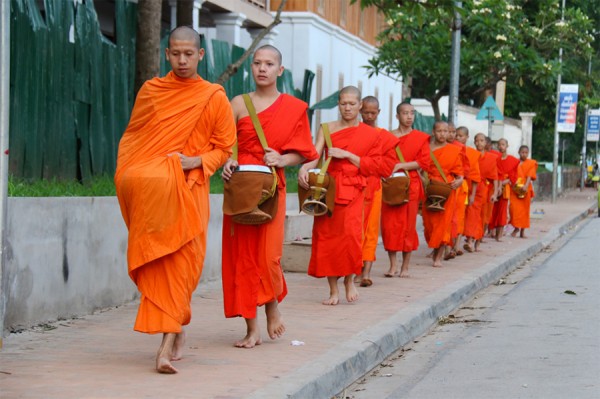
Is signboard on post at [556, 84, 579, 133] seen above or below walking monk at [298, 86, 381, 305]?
above

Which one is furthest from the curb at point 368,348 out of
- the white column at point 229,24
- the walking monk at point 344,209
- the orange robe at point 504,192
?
the white column at point 229,24

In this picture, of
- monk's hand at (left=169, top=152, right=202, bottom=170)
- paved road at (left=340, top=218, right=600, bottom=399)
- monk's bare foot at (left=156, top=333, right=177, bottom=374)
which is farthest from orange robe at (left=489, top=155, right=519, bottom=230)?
monk's bare foot at (left=156, top=333, right=177, bottom=374)

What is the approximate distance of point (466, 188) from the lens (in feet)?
58.7

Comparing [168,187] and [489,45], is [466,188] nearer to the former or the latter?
[168,187]

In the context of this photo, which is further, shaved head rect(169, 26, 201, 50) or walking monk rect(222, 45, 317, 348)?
walking monk rect(222, 45, 317, 348)

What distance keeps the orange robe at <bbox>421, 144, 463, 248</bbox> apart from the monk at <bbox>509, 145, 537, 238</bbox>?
7055 millimetres

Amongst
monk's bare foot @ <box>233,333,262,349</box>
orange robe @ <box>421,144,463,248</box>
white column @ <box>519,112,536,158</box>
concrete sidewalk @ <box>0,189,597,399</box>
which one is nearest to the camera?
concrete sidewalk @ <box>0,189,597,399</box>

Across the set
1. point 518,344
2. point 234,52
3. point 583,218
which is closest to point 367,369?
point 518,344

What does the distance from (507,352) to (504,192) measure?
44.6 feet

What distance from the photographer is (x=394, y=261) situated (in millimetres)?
14359

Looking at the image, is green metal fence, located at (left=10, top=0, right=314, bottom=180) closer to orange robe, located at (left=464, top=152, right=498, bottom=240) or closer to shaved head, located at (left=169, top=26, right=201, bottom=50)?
shaved head, located at (left=169, top=26, right=201, bottom=50)

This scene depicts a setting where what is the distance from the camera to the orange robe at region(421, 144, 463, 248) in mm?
15758

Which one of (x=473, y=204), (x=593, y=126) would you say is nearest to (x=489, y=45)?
(x=473, y=204)

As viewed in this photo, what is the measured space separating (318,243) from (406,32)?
69.2 ft
